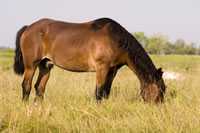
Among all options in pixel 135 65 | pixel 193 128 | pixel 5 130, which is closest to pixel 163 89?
pixel 135 65

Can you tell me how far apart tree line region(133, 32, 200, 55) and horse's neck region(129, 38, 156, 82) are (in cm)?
7545

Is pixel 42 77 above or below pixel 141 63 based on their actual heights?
below

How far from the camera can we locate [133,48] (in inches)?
315

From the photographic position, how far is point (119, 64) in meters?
8.21

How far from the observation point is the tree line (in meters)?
84.7

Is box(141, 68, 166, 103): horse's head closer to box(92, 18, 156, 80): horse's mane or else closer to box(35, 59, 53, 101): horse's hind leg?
box(92, 18, 156, 80): horse's mane

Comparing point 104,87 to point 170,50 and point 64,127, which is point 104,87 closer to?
point 64,127

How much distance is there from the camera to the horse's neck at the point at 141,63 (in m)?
7.71

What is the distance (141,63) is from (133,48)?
385 mm

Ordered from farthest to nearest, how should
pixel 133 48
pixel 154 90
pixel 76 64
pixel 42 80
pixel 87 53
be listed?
pixel 42 80, pixel 76 64, pixel 87 53, pixel 133 48, pixel 154 90

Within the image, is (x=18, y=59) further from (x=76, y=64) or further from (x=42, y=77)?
(x=76, y=64)

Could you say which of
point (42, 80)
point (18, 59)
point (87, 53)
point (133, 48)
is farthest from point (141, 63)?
point (18, 59)

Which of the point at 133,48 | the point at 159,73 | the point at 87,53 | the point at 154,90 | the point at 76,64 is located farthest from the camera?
the point at 76,64

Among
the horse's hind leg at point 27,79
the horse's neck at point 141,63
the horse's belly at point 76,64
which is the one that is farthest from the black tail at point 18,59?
the horse's neck at point 141,63
